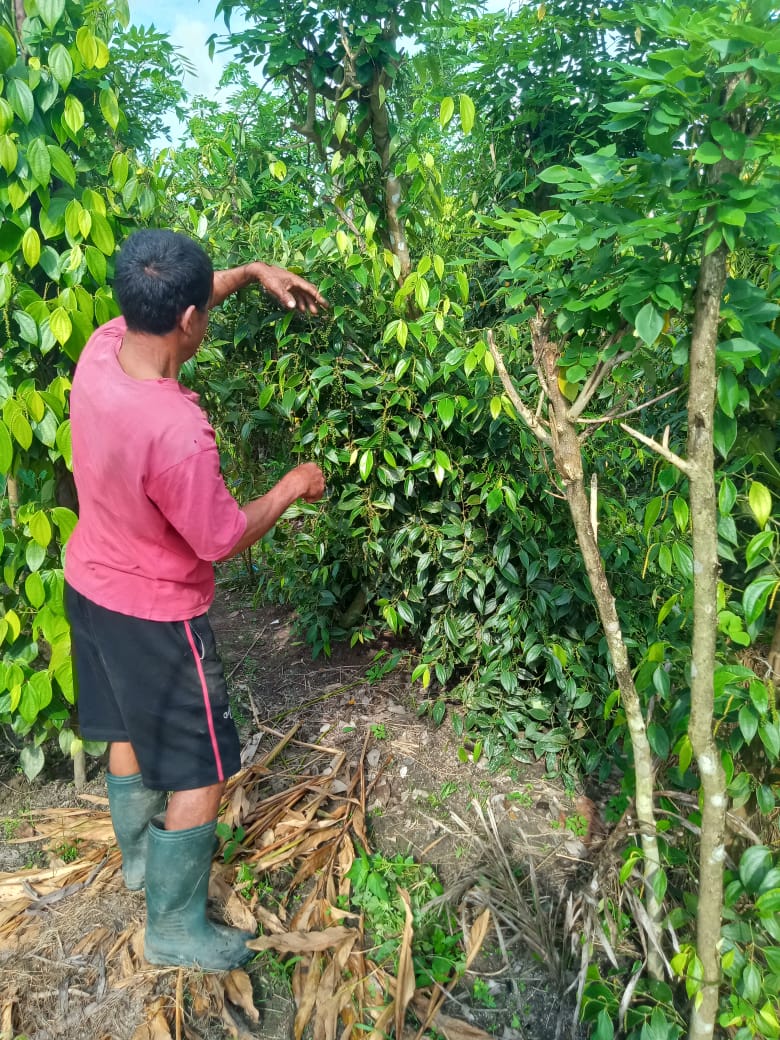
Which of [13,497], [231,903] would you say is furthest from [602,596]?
[13,497]

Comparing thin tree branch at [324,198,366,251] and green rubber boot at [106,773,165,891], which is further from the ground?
thin tree branch at [324,198,366,251]

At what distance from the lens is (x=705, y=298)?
49.0 inches

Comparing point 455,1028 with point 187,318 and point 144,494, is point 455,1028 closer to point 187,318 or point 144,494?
point 144,494

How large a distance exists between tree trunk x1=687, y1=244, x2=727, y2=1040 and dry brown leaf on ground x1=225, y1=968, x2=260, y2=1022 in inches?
41.6

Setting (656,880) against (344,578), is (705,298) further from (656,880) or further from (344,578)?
(344,578)

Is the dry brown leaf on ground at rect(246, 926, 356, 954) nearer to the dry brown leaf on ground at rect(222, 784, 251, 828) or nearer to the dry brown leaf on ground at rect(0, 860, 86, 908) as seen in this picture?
the dry brown leaf on ground at rect(222, 784, 251, 828)

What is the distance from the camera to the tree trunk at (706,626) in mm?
1257

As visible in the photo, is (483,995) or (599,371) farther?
(483,995)

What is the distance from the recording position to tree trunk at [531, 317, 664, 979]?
1.45 meters

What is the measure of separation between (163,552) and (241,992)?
1.17 m

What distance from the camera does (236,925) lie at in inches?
80.9

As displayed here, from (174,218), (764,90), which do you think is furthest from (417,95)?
(764,90)

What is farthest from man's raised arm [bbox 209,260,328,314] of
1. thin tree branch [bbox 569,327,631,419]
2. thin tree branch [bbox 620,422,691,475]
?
thin tree branch [bbox 620,422,691,475]

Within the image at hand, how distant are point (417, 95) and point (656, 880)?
2.75 metres
